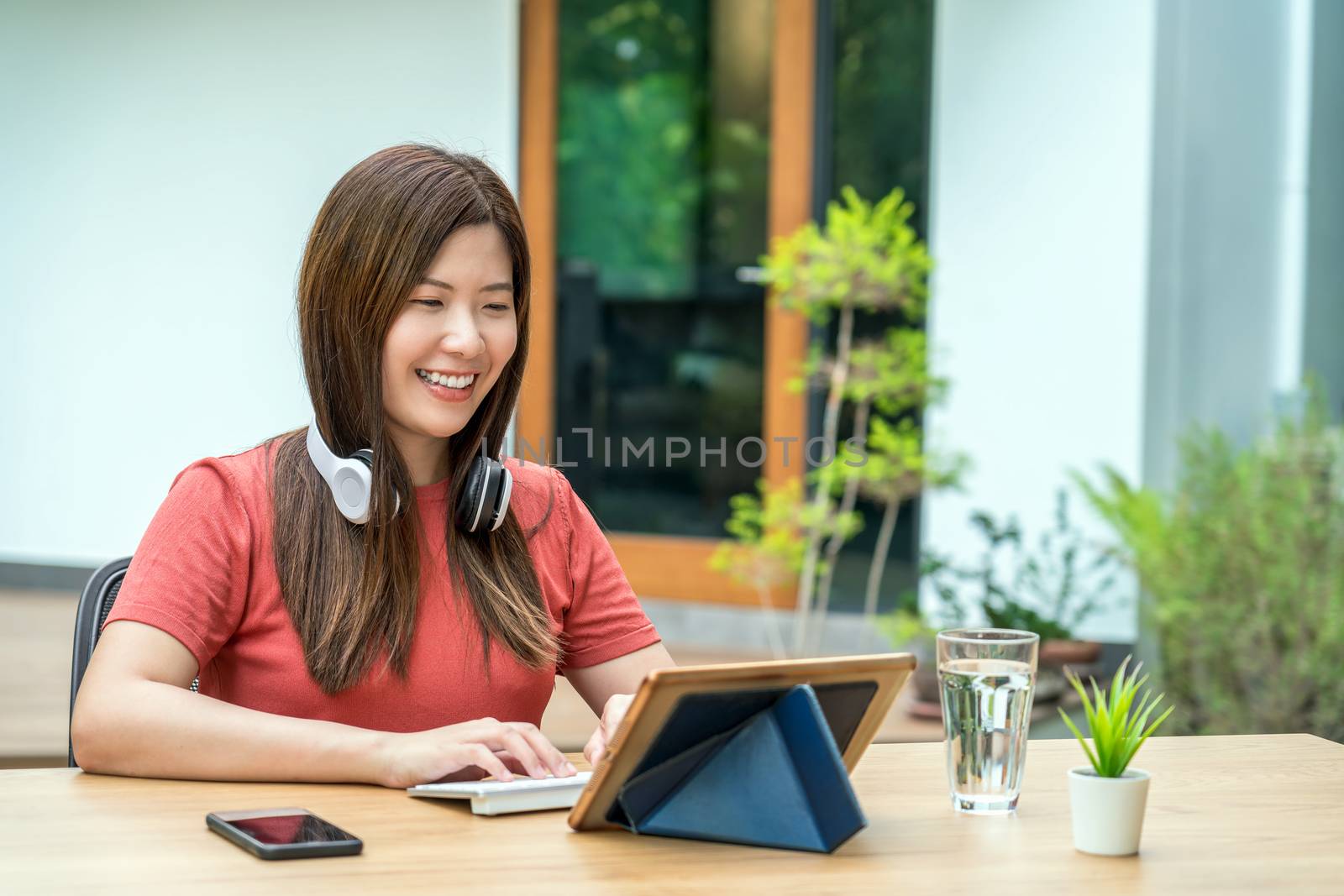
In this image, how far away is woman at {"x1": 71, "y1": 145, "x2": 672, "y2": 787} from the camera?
1471 millimetres

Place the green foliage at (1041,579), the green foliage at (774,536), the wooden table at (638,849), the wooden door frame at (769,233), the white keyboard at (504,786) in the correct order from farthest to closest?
the wooden door frame at (769,233)
the green foliage at (774,536)
the green foliage at (1041,579)
the white keyboard at (504,786)
the wooden table at (638,849)

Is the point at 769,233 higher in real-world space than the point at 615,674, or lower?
higher

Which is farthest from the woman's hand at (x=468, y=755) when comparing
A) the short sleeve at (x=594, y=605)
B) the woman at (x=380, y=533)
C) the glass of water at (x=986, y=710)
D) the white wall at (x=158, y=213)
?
the white wall at (x=158, y=213)

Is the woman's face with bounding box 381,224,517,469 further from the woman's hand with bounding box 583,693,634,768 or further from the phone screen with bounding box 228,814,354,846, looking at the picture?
the phone screen with bounding box 228,814,354,846

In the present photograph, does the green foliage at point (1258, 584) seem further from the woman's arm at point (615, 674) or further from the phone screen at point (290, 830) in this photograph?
the phone screen at point (290, 830)

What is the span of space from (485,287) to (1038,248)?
3428mm

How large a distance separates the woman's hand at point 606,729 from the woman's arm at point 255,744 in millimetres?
70

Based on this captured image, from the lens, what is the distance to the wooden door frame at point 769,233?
5293mm

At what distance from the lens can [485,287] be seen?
160 cm

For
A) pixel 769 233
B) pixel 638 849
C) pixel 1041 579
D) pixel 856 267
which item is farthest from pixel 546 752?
pixel 769 233

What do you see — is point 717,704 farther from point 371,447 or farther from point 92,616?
point 92,616

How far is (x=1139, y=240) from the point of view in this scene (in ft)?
14.6

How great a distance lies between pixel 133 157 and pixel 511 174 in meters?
1.86

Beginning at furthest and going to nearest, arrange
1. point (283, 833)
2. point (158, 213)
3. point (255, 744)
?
1. point (158, 213)
2. point (255, 744)
3. point (283, 833)
